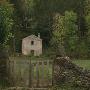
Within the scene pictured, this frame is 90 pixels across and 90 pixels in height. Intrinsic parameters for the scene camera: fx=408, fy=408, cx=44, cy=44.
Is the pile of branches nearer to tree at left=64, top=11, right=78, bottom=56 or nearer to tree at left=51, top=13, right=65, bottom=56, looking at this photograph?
tree at left=51, top=13, right=65, bottom=56

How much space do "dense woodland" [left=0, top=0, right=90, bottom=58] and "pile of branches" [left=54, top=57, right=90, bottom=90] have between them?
42.0 meters

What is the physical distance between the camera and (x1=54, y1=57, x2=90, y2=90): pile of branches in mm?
18688

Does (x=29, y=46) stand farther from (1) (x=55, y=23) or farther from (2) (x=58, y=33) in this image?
(1) (x=55, y=23)

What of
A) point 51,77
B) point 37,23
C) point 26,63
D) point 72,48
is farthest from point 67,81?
point 37,23

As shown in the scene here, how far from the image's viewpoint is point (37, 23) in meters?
71.1

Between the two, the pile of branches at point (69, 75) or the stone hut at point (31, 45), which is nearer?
the pile of branches at point (69, 75)

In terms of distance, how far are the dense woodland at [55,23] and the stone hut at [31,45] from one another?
105 cm

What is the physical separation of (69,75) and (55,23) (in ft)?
163

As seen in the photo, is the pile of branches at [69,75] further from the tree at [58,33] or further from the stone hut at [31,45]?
the stone hut at [31,45]

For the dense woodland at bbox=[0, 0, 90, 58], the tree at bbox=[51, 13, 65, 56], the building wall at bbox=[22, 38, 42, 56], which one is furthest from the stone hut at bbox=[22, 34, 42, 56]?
the tree at bbox=[51, 13, 65, 56]

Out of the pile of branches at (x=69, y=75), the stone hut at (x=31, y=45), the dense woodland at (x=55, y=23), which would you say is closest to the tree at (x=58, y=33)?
the dense woodland at (x=55, y=23)

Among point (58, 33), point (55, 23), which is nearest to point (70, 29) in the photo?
point (55, 23)

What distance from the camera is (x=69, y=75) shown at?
19078 millimetres

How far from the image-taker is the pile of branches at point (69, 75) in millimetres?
18688
